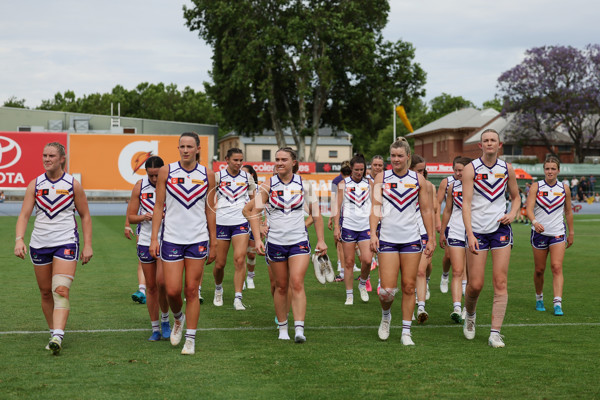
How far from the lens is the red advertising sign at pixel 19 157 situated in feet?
113

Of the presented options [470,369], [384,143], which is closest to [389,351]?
[470,369]

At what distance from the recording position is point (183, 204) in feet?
23.5

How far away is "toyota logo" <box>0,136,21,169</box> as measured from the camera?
34.4 m

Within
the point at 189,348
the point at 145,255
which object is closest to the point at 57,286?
the point at 145,255

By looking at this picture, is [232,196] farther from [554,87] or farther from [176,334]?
[554,87]

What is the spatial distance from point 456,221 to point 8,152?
2941 cm

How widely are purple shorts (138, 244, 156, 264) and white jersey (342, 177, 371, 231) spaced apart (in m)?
3.88

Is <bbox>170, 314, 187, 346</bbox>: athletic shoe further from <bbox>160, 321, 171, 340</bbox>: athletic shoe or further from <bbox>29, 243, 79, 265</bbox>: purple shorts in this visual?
<bbox>29, 243, 79, 265</bbox>: purple shorts

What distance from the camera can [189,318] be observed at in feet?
23.8

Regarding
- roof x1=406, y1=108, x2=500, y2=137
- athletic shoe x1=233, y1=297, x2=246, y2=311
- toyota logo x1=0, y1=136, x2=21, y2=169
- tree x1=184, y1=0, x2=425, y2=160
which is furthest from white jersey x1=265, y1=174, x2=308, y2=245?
roof x1=406, y1=108, x2=500, y2=137

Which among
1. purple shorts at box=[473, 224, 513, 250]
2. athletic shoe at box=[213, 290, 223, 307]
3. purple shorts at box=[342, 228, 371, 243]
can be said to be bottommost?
athletic shoe at box=[213, 290, 223, 307]

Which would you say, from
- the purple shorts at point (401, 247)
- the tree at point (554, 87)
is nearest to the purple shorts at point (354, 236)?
the purple shorts at point (401, 247)

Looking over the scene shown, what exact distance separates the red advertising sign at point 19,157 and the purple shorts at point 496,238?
29.7 meters

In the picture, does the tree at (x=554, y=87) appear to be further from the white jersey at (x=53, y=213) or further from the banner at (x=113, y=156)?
the white jersey at (x=53, y=213)
